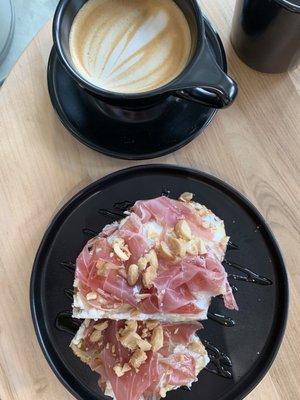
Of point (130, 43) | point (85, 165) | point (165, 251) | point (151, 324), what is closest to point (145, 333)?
point (151, 324)

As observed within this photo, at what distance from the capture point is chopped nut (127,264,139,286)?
71 cm

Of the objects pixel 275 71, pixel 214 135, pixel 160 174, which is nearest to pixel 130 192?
pixel 160 174

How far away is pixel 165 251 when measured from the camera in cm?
72

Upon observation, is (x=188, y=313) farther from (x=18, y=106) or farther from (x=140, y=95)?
(x=18, y=106)

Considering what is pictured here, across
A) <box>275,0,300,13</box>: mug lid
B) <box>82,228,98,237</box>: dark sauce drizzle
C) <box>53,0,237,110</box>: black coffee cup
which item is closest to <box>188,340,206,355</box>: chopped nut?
<box>82,228,98,237</box>: dark sauce drizzle

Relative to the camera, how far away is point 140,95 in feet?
2.25

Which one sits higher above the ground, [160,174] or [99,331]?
[160,174]

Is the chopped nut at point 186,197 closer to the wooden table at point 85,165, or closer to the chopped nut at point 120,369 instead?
the wooden table at point 85,165

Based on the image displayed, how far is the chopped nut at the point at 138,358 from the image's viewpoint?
718mm

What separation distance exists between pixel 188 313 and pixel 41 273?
0.23 metres

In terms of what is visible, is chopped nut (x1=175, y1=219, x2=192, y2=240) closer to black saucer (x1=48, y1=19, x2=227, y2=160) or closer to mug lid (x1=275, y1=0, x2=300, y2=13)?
black saucer (x1=48, y1=19, x2=227, y2=160)

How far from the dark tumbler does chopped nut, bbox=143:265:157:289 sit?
14.6 inches

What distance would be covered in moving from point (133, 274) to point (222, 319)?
0.17m

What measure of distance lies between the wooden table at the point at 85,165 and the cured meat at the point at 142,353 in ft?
0.27
